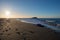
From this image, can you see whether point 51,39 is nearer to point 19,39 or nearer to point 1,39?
point 19,39

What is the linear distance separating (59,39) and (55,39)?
0.42 metres

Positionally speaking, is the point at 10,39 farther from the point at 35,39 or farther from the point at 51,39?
the point at 51,39

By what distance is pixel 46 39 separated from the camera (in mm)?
9211

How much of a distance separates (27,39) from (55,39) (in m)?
2.81

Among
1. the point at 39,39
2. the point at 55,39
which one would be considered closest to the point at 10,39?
the point at 39,39

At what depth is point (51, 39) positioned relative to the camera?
9359 mm

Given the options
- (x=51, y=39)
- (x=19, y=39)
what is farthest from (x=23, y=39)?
(x=51, y=39)

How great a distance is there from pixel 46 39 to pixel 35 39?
1063 millimetres

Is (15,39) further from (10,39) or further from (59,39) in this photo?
(59,39)

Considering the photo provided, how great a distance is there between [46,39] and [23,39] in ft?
7.27

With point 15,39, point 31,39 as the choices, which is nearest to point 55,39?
point 31,39

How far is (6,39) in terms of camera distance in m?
9.01

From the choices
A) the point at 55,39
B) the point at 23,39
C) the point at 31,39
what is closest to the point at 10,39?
the point at 23,39

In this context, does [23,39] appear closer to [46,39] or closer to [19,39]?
[19,39]
